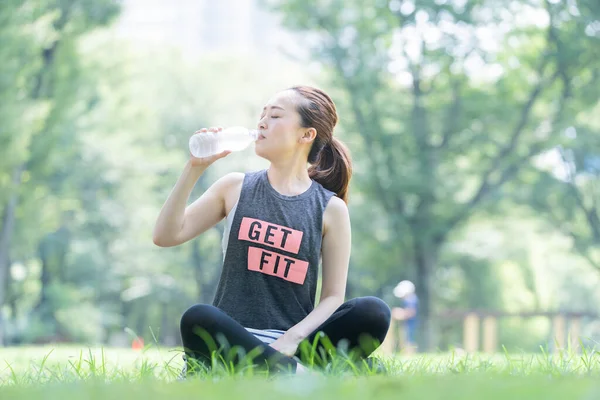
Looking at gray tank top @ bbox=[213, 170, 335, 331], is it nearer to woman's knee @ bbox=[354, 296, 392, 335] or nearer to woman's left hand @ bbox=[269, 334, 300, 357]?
woman's left hand @ bbox=[269, 334, 300, 357]

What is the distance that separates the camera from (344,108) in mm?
18188

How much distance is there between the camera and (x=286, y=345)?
10.5 ft

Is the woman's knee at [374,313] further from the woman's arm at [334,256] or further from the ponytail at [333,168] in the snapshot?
the ponytail at [333,168]

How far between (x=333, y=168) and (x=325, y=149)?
10cm

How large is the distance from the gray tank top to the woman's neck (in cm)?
14

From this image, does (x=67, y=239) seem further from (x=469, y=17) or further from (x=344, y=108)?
(x=469, y=17)

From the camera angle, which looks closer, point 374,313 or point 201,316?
point 201,316

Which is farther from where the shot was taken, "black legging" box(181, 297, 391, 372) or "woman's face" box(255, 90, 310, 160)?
"woman's face" box(255, 90, 310, 160)

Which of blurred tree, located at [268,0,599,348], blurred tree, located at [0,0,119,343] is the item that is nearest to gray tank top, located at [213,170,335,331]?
blurred tree, located at [0,0,119,343]

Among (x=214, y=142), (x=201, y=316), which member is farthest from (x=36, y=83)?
(x=201, y=316)

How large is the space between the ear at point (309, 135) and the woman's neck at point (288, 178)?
0.11 metres

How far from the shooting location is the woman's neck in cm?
373

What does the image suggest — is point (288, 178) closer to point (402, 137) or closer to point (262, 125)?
point (262, 125)

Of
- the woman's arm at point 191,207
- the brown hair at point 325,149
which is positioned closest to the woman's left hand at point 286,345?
the woman's arm at point 191,207
